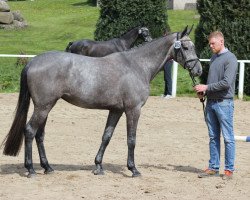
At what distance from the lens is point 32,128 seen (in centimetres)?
780

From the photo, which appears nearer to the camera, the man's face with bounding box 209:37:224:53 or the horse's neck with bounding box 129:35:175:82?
the man's face with bounding box 209:37:224:53

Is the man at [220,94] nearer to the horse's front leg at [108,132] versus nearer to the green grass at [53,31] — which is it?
the horse's front leg at [108,132]

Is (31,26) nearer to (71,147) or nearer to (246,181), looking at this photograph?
(71,147)

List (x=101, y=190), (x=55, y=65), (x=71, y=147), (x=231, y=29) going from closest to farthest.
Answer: (x=101, y=190) → (x=55, y=65) → (x=71, y=147) → (x=231, y=29)

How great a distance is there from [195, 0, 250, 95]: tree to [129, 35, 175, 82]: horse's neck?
29.3ft

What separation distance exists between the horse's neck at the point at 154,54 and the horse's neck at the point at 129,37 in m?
7.08

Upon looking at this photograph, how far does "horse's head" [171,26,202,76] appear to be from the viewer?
8117 millimetres

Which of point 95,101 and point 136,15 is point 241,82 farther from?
point 95,101

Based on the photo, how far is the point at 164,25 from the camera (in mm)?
18500

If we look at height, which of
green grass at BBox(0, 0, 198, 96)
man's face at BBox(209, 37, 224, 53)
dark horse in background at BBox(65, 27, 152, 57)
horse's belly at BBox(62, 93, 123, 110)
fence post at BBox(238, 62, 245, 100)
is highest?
man's face at BBox(209, 37, 224, 53)

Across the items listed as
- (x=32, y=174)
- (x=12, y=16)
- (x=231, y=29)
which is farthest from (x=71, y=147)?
(x=12, y=16)

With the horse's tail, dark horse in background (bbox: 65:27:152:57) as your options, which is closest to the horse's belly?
the horse's tail

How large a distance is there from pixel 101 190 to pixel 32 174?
106cm

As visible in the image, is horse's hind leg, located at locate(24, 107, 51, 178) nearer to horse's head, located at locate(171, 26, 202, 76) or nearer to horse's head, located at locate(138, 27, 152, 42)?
horse's head, located at locate(171, 26, 202, 76)
